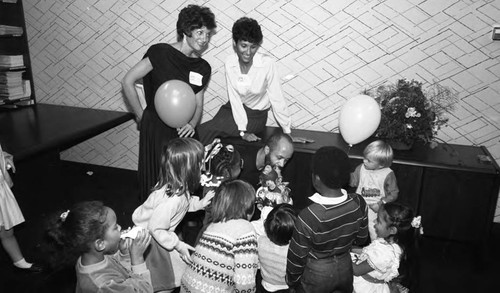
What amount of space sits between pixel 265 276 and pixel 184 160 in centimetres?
72

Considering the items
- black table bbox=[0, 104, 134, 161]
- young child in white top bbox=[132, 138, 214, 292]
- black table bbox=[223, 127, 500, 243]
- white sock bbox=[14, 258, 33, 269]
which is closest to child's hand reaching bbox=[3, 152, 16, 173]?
black table bbox=[0, 104, 134, 161]

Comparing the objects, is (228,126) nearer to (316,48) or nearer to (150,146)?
(150,146)

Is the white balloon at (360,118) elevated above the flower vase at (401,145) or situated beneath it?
elevated above

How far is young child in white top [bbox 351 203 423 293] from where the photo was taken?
7.00 feet

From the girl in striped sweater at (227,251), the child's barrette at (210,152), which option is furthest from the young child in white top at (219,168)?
the girl in striped sweater at (227,251)

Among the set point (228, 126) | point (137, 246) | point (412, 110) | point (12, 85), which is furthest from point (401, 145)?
point (12, 85)

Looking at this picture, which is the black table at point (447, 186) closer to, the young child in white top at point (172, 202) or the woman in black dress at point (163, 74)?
the woman in black dress at point (163, 74)

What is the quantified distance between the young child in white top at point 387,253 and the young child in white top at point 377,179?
0.45 m

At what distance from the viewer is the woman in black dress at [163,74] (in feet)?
9.87

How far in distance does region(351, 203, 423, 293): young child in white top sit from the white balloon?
105cm

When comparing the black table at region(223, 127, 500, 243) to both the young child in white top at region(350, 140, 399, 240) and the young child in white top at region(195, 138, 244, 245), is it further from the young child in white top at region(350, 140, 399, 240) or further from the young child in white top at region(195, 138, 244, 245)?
the young child in white top at region(195, 138, 244, 245)

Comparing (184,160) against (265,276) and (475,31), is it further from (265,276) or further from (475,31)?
(475,31)

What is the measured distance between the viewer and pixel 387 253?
83.6 inches

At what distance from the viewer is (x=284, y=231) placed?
208cm
